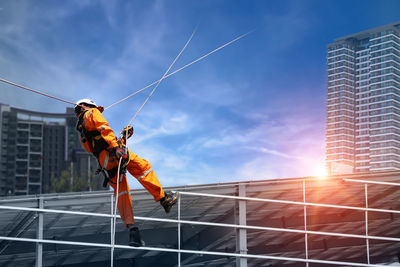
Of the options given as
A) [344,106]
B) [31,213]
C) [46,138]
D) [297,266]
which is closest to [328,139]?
[344,106]

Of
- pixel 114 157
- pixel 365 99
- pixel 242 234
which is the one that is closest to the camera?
pixel 114 157

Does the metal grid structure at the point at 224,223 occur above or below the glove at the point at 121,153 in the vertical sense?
below

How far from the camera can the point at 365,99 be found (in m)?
160

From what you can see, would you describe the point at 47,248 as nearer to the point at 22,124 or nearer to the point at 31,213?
the point at 31,213

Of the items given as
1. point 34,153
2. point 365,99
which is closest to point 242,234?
point 34,153

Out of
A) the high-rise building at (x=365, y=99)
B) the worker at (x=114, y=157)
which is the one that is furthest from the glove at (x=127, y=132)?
the high-rise building at (x=365, y=99)

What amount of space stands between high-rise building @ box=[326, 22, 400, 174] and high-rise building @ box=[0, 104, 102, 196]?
8912cm

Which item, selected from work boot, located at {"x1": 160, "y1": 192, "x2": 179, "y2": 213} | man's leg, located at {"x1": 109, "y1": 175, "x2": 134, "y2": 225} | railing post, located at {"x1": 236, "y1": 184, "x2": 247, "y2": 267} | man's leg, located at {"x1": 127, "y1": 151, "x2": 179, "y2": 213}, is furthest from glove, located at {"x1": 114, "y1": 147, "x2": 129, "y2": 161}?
railing post, located at {"x1": 236, "y1": 184, "x2": 247, "y2": 267}

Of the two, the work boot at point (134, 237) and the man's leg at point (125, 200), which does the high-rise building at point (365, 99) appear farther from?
the man's leg at point (125, 200)

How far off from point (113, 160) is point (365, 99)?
536 ft

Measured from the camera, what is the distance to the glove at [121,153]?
5379mm

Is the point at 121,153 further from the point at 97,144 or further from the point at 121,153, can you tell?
the point at 97,144

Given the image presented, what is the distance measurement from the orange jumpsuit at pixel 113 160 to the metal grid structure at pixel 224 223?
0.64 m

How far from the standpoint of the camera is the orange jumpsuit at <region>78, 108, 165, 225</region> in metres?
5.38
